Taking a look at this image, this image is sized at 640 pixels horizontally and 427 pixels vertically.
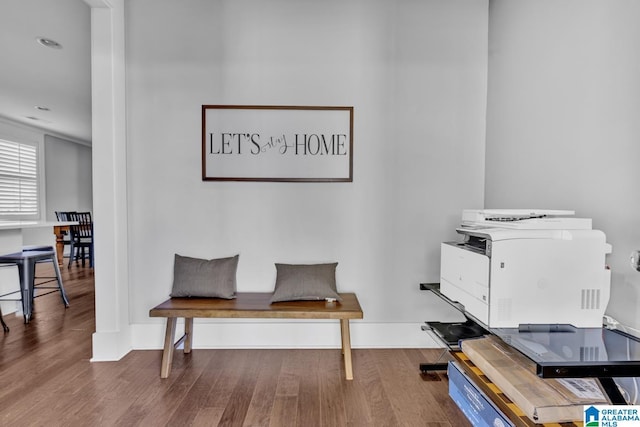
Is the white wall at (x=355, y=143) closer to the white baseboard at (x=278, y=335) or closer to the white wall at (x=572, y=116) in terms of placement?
the white baseboard at (x=278, y=335)

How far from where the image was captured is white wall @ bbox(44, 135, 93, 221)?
730 cm

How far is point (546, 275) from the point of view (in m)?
1.51

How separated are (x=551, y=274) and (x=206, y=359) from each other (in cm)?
226

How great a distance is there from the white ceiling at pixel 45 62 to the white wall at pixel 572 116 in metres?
3.29

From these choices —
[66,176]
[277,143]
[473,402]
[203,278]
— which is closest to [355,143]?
[277,143]

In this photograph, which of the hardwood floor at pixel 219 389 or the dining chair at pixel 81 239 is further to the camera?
the dining chair at pixel 81 239

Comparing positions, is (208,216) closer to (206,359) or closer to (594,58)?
(206,359)

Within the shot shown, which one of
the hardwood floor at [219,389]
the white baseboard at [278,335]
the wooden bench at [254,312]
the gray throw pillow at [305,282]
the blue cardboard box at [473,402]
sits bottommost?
the hardwood floor at [219,389]

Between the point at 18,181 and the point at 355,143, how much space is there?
281 inches

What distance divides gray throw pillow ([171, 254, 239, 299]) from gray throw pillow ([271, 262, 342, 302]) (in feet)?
1.16

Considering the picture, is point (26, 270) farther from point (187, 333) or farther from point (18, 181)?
point (18, 181)

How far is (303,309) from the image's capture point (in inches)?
90.4

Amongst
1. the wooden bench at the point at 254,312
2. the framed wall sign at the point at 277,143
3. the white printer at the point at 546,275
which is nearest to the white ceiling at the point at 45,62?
Answer: the framed wall sign at the point at 277,143

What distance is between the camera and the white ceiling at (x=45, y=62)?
2773 mm
